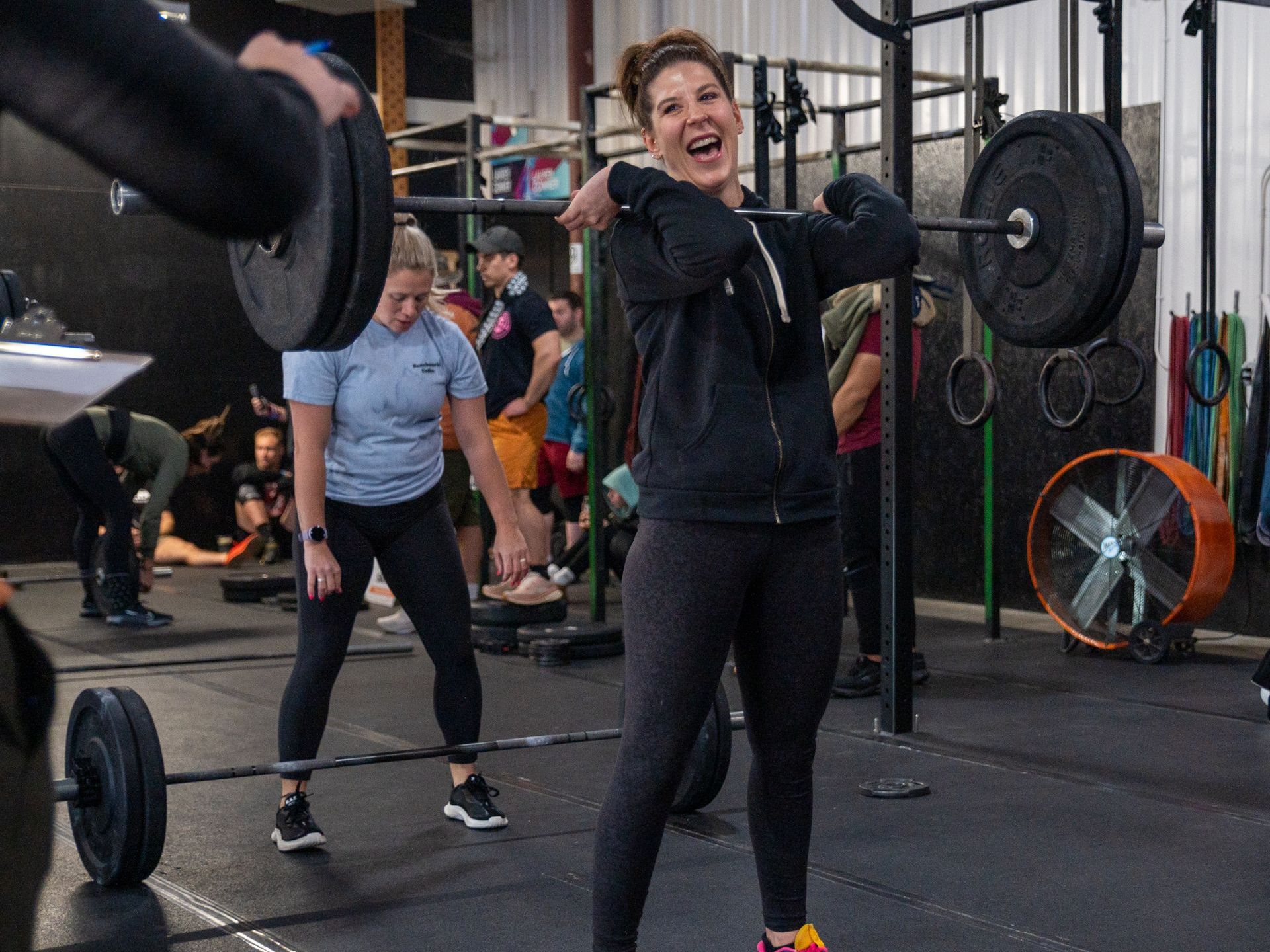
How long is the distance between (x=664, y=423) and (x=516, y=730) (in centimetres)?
235

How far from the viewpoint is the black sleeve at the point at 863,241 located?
6.65 ft

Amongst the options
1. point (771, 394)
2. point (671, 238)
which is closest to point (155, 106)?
point (671, 238)

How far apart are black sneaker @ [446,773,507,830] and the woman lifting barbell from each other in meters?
1.13

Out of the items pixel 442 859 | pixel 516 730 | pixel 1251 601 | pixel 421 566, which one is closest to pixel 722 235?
pixel 421 566

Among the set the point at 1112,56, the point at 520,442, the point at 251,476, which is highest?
the point at 1112,56

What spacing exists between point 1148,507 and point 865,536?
1137 mm

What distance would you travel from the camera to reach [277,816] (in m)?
2.98

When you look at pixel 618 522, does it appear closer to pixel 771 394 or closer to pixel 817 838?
pixel 817 838

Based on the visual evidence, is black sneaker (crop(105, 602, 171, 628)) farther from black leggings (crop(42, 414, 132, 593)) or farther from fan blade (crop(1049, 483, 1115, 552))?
fan blade (crop(1049, 483, 1115, 552))

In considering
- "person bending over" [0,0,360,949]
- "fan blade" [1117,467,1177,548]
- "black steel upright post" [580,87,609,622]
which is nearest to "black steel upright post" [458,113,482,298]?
"black steel upright post" [580,87,609,622]

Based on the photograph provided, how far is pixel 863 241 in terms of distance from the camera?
2.03 meters

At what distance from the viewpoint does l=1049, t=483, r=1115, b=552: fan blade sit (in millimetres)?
5098

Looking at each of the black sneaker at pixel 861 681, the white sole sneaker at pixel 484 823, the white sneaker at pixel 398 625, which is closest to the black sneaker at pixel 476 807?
the white sole sneaker at pixel 484 823

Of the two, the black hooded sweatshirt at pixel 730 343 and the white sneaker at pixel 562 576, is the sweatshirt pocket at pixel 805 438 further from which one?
the white sneaker at pixel 562 576
